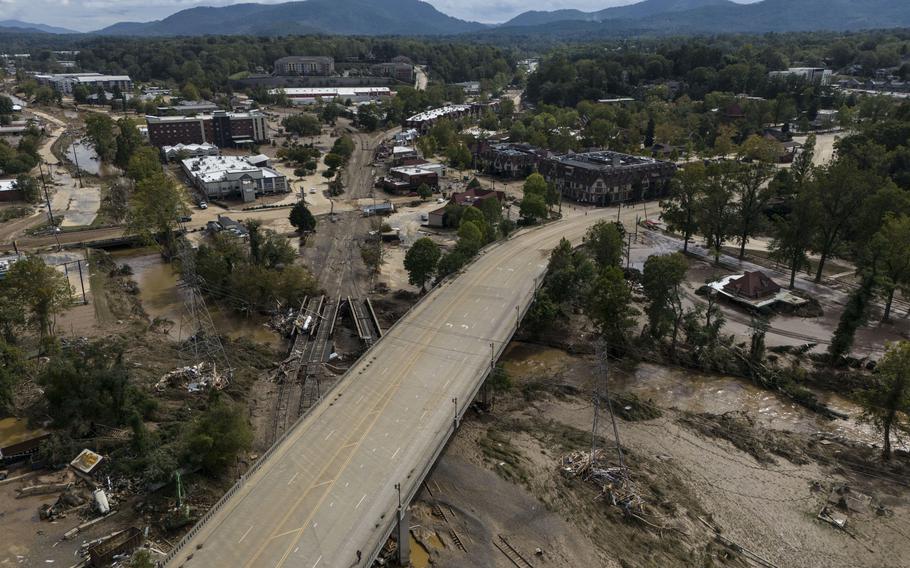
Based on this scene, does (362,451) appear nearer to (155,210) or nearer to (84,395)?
(84,395)

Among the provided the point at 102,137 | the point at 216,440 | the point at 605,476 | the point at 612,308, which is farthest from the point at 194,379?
the point at 102,137

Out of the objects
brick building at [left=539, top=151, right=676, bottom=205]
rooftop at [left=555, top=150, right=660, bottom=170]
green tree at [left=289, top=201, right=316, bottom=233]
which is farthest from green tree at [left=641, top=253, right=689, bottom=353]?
rooftop at [left=555, top=150, right=660, bottom=170]

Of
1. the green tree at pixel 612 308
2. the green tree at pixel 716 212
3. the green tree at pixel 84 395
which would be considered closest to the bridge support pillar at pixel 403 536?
the green tree at pixel 84 395

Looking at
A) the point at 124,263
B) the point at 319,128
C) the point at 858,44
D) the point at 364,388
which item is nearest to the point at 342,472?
the point at 364,388

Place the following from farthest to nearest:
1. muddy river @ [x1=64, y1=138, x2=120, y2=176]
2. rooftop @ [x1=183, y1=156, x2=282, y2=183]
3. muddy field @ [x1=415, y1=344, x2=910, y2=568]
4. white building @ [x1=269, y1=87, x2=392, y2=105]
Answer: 1. white building @ [x1=269, y1=87, x2=392, y2=105]
2. muddy river @ [x1=64, y1=138, x2=120, y2=176]
3. rooftop @ [x1=183, y1=156, x2=282, y2=183]
4. muddy field @ [x1=415, y1=344, x2=910, y2=568]

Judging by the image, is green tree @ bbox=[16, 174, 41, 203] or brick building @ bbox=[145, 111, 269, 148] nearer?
green tree @ bbox=[16, 174, 41, 203]

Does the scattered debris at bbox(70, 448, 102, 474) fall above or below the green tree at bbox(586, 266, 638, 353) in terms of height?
below

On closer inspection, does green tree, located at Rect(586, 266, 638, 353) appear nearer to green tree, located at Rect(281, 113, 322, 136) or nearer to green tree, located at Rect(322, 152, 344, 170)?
green tree, located at Rect(322, 152, 344, 170)
